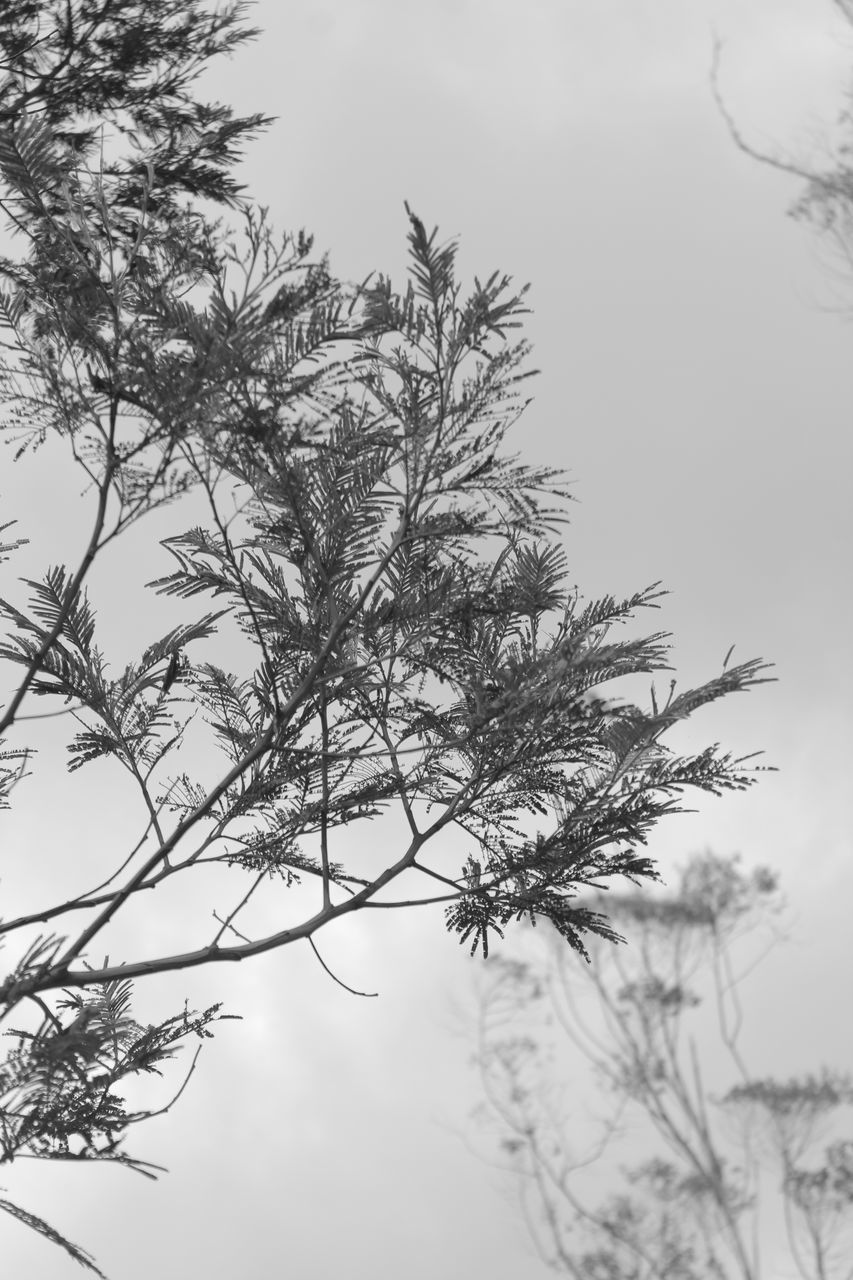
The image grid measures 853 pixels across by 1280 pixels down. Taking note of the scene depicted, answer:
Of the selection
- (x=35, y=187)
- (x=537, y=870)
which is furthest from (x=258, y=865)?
(x=35, y=187)

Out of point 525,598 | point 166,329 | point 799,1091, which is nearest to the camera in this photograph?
Answer: point 166,329

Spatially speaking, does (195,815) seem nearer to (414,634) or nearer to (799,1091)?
(414,634)

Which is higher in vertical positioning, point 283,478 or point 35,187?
point 35,187

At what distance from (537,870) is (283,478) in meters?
0.76

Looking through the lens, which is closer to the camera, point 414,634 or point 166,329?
point 166,329

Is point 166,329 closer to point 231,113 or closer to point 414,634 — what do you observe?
point 414,634

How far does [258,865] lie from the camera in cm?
217

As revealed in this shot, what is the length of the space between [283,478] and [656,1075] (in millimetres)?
8384

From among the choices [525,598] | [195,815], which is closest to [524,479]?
[525,598]

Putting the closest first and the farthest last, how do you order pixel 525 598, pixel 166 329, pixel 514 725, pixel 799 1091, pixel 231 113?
pixel 166 329, pixel 514 725, pixel 525 598, pixel 231 113, pixel 799 1091

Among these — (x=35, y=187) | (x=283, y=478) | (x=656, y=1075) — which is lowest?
(x=283, y=478)

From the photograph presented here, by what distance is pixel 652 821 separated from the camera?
80.0 inches

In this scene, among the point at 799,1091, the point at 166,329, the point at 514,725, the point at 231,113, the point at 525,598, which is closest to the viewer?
the point at 166,329

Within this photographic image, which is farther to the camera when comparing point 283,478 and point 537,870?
point 537,870
